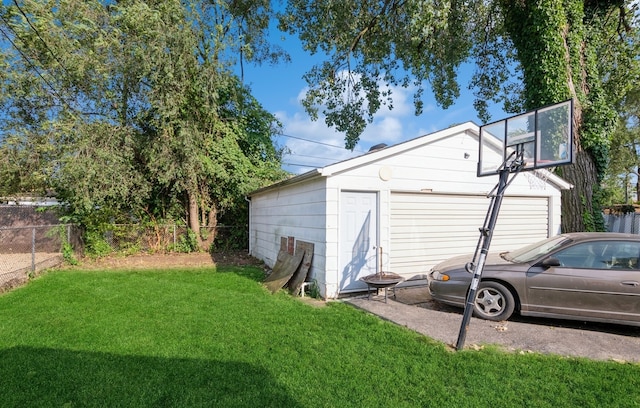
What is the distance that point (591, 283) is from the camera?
450 cm

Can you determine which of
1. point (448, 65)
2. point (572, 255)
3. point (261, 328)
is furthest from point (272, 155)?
point (572, 255)

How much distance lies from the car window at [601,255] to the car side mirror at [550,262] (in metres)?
0.15

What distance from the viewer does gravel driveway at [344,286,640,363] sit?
397cm

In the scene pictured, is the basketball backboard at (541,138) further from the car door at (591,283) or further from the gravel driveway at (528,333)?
the gravel driveway at (528,333)

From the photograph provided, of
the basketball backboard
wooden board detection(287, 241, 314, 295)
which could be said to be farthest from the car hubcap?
wooden board detection(287, 241, 314, 295)

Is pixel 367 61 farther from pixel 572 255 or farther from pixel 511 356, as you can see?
pixel 511 356

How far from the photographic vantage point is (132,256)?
38.2ft

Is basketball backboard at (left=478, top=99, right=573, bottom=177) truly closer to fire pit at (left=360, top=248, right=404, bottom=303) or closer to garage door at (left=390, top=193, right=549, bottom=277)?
fire pit at (left=360, top=248, right=404, bottom=303)

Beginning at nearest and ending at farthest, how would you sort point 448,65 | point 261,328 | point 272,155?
1. point 261,328
2. point 448,65
3. point 272,155

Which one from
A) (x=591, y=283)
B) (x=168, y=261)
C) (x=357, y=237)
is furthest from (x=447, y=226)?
(x=168, y=261)

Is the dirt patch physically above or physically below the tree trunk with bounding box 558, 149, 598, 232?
below

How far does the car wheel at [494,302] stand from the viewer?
4938mm

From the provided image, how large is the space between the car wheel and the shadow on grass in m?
3.41

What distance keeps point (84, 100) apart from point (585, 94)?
46.2 ft
